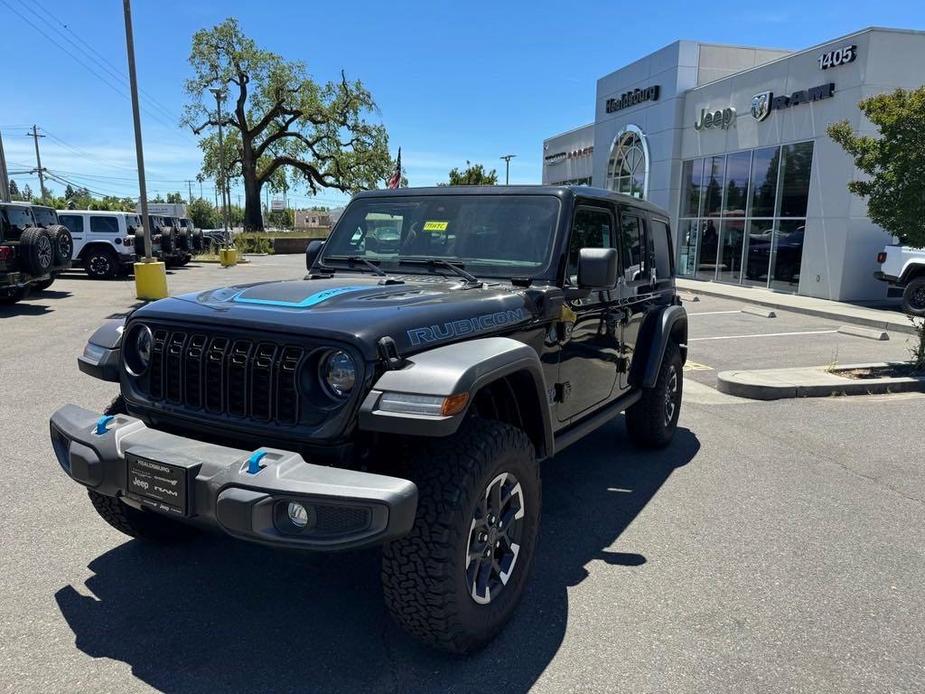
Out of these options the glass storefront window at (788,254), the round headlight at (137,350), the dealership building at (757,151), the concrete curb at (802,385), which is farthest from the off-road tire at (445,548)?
the glass storefront window at (788,254)

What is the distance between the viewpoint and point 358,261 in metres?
4.07

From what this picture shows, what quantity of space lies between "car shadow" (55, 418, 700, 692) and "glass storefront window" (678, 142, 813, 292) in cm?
1596

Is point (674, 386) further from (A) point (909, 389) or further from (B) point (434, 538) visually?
(A) point (909, 389)

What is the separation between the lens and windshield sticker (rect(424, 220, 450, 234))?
3916 millimetres

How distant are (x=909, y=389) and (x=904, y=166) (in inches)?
104

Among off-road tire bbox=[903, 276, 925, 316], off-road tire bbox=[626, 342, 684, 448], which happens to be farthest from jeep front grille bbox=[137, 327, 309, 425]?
off-road tire bbox=[903, 276, 925, 316]

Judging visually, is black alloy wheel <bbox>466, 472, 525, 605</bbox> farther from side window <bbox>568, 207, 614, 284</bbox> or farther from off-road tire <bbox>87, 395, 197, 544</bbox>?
off-road tire <bbox>87, 395, 197, 544</bbox>

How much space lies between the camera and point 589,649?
2723 millimetres

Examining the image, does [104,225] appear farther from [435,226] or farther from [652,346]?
[652,346]

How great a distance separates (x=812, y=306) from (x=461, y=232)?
13.2 metres

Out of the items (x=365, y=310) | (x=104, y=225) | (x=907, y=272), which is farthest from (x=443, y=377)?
(x=104, y=225)

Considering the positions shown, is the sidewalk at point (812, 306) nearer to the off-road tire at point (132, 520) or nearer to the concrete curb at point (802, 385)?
the concrete curb at point (802, 385)

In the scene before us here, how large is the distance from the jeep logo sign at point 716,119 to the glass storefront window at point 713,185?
0.99m

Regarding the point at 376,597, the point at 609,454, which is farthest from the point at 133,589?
the point at 609,454
